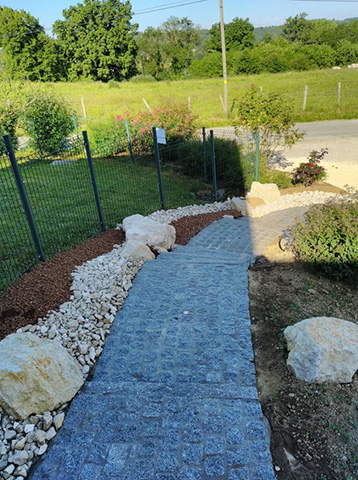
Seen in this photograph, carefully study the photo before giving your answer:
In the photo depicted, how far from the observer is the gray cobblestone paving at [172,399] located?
2.47 metres

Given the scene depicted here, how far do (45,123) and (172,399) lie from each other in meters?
14.1

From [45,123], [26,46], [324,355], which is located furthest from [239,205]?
[26,46]

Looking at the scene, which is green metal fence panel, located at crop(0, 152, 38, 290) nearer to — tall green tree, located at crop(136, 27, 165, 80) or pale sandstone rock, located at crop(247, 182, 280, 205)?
pale sandstone rock, located at crop(247, 182, 280, 205)

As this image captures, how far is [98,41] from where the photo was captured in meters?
49.4

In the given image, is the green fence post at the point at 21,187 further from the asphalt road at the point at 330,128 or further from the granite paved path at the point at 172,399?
the asphalt road at the point at 330,128

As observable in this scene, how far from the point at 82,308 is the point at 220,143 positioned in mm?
7730

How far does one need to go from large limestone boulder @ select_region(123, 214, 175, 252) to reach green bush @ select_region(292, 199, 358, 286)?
6.70 feet

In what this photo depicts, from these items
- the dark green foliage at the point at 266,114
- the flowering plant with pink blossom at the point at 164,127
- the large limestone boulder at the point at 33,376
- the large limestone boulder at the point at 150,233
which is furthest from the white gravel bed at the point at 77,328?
the flowering plant with pink blossom at the point at 164,127

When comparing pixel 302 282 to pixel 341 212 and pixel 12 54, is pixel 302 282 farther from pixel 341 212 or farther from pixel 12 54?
pixel 12 54

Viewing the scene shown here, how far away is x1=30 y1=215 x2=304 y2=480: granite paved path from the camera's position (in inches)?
97.3

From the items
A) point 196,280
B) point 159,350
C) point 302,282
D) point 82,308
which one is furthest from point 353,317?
point 82,308

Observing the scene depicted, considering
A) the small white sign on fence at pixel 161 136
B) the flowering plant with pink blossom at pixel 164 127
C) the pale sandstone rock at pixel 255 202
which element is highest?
the small white sign on fence at pixel 161 136

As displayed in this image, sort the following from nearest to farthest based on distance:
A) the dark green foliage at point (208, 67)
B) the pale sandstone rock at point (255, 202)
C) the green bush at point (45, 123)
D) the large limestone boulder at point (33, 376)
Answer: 1. the large limestone boulder at point (33, 376)
2. the pale sandstone rock at point (255, 202)
3. the green bush at point (45, 123)
4. the dark green foliage at point (208, 67)

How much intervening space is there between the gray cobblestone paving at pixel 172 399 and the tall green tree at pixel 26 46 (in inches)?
1901
